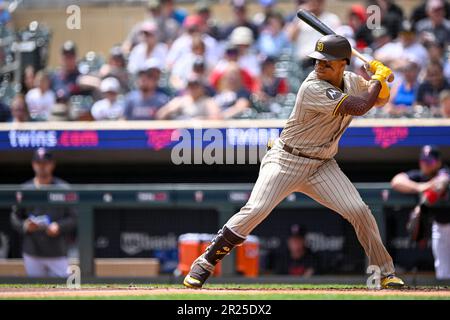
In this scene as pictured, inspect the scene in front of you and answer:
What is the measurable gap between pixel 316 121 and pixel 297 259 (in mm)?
3591

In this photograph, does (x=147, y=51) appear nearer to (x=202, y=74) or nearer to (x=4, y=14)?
(x=202, y=74)

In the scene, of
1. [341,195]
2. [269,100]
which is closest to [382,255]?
[341,195]

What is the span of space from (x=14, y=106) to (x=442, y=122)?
4.55 m

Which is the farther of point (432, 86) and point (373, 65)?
point (432, 86)

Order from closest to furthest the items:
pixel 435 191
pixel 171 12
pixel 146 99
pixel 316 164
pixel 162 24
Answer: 1. pixel 316 164
2. pixel 435 191
3. pixel 146 99
4. pixel 162 24
5. pixel 171 12

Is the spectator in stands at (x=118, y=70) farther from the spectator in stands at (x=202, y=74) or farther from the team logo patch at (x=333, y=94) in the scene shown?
the team logo patch at (x=333, y=94)

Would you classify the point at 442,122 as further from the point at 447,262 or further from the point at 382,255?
the point at 382,255

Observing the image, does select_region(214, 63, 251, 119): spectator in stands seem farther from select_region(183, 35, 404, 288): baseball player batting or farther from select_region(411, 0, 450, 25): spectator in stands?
select_region(183, 35, 404, 288): baseball player batting

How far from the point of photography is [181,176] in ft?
35.3

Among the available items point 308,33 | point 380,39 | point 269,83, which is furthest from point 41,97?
point 380,39

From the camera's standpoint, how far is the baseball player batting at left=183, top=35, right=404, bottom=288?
20.8ft

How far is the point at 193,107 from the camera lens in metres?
10.2

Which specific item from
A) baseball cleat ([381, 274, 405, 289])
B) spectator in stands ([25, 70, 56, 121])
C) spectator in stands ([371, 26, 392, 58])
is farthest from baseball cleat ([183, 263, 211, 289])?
spectator in stands ([25, 70, 56, 121])

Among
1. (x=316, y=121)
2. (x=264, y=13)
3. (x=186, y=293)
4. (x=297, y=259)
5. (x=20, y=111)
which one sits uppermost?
(x=264, y=13)
